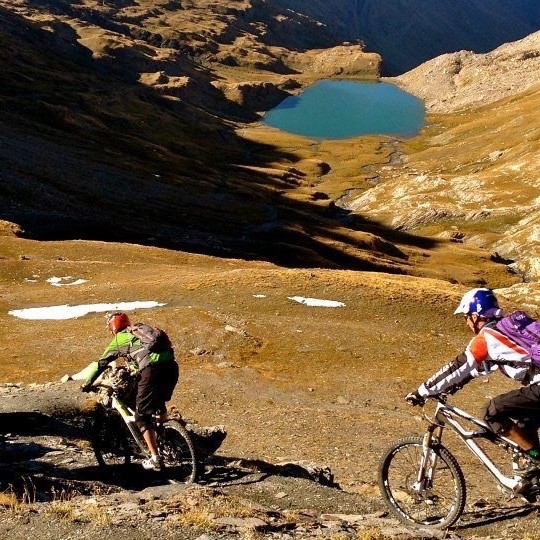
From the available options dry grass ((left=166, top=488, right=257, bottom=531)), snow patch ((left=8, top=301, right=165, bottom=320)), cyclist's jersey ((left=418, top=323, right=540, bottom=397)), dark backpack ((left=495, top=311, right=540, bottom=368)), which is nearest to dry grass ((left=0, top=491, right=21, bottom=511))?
dry grass ((left=166, top=488, right=257, bottom=531))

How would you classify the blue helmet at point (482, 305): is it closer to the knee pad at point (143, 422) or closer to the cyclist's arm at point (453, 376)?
the cyclist's arm at point (453, 376)

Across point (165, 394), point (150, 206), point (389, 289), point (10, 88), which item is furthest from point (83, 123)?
point (165, 394)

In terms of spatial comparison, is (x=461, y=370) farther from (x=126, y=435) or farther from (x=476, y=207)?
(x=476, y=207)

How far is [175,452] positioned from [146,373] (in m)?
2.32

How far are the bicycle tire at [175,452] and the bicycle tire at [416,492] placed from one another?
15.2ft

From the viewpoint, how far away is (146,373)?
13.8 m

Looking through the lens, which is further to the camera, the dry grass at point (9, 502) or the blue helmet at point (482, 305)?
the dry grass at point (9, 502)

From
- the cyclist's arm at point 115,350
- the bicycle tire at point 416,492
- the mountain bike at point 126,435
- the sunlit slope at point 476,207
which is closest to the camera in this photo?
the bicycle tire at point 416,492

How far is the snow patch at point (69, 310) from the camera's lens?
129 feet

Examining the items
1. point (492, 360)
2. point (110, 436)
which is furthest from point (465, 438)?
point (110, 436)

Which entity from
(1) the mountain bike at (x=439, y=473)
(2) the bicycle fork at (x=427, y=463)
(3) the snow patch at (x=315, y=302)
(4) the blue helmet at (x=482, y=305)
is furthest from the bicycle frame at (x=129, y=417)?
(3) the snow patch at (x=315, y=302)

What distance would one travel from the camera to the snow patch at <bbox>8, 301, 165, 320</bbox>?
129 feet

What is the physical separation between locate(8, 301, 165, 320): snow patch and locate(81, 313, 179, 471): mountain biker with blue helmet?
26.3 meters

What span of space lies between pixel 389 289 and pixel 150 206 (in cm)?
7034
